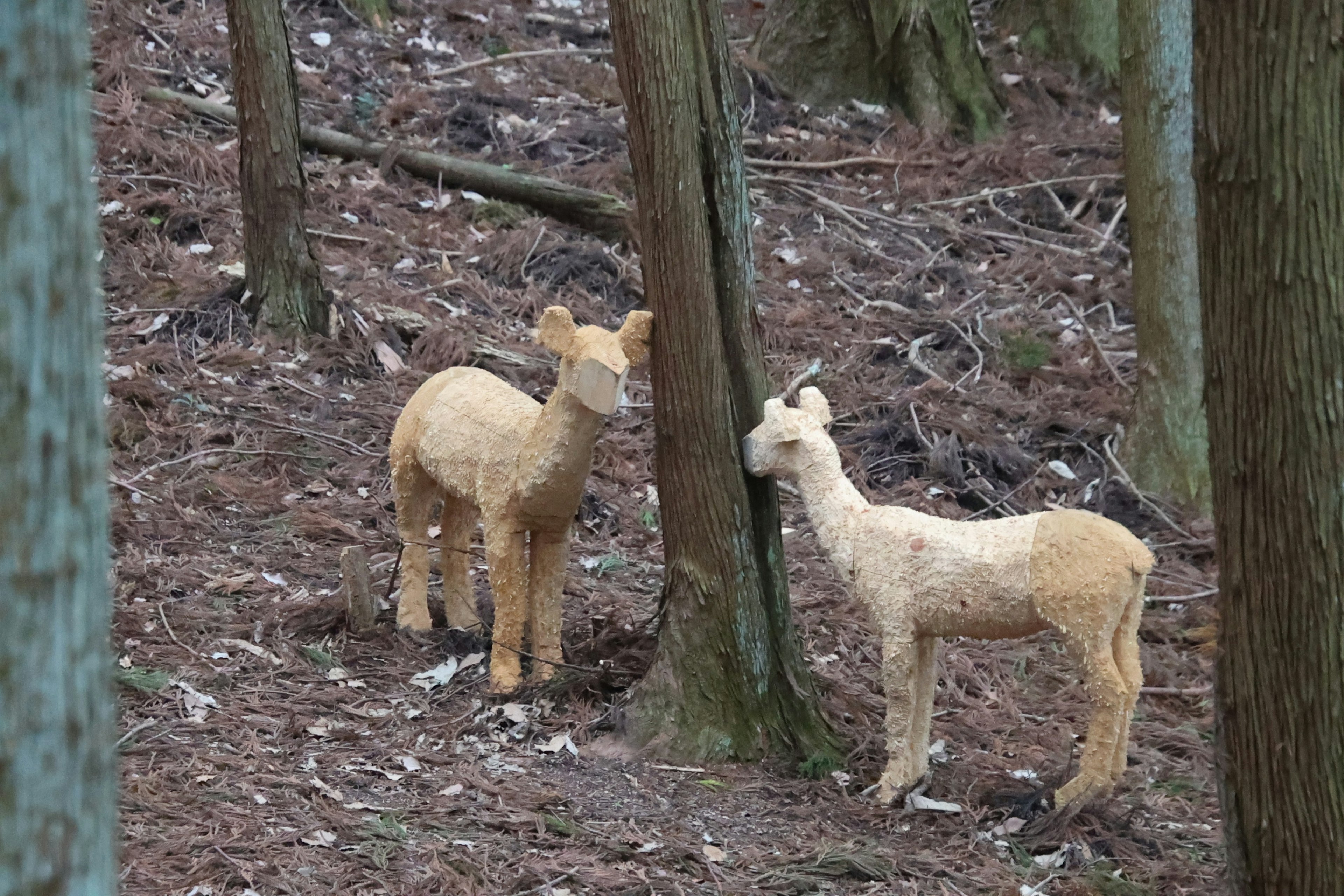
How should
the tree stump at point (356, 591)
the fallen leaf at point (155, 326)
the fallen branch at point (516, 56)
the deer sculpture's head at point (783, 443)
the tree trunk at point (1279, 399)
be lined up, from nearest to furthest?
1. the tree trunk at point (1279, 399)
2. the deer sculpture's head at point (783, 443)
3. the tree stump at point (356, 591)
4. the fallen leaf at point (155, 326)
5. the fallen branch at point (516, 56)

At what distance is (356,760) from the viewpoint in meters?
4.88

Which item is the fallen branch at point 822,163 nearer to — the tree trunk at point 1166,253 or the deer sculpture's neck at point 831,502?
the tree trunk at point 1166,253

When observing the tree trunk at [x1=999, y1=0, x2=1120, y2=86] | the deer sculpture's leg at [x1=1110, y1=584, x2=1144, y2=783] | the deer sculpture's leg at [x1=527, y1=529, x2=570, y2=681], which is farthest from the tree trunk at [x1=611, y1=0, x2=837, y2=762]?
the tree trunk at [x1=999, y1=0, x2=1120, y2=86]

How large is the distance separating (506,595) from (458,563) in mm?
715

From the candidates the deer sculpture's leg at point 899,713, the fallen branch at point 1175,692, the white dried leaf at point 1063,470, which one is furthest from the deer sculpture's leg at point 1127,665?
the white dried leaf at point 1063,470

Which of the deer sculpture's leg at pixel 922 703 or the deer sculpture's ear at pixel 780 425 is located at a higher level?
the deer sculpture's ear at pixel 780 425

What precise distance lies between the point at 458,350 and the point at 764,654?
182 inches

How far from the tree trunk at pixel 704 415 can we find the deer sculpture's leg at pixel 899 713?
1.14 feet

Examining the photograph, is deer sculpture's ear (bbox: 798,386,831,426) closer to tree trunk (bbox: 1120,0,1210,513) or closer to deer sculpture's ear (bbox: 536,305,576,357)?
deer sculpture's ear (bbox: 536,305,576,357)

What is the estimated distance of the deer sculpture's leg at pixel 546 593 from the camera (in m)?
5.57

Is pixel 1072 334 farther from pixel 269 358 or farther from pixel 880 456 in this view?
pixel 269 358

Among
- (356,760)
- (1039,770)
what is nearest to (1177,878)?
(1039,770)

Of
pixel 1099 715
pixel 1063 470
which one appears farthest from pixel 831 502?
pixel 1063 470

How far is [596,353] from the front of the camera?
196 inches
